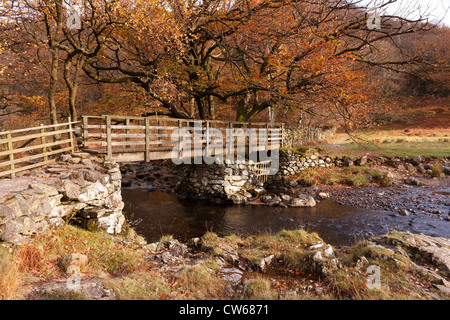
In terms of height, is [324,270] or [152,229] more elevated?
[324,270]

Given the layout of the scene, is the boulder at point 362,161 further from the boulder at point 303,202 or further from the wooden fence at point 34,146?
the wooden fence at point 34,146

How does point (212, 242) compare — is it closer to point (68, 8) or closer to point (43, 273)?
point (43, 273)

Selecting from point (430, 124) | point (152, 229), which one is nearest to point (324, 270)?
point (152, 229)

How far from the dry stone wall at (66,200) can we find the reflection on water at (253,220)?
2.03 m

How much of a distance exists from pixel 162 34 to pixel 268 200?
10.4 m

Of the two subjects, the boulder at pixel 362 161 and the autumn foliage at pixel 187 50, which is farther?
the boulder at pixel 362 161

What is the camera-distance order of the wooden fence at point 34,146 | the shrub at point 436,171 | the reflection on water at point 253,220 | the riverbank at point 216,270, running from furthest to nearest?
the shrub at point 436,171, the reflection on water at point 253,220, the wooden fence at point 34,146, the riverbank at point 216,270

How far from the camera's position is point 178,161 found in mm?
13258

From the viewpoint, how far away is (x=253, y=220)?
11.7 m

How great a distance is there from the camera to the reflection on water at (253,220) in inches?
396

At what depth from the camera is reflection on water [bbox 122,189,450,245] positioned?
10.0 m

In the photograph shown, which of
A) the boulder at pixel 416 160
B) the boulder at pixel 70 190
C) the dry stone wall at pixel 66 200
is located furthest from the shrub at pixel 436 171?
the boulder at pixel 70 190

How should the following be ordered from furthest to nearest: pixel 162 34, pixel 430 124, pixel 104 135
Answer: pixel 430 124
pixel 162 34
pixel 104 135

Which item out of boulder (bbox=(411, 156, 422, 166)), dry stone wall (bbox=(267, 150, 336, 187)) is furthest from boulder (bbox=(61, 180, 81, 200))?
boulder (bbox=(411, 156, 422, 166))
